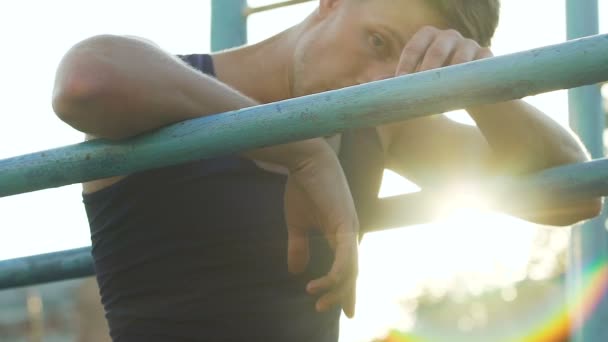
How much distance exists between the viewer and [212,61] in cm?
181

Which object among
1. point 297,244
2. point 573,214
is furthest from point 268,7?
point 297,244

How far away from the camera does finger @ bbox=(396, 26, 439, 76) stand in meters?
1.41

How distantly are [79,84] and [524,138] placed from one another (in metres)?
0.80

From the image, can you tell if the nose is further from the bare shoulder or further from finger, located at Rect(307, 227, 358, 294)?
finger, located at Rect(307, 227, 358, 294)

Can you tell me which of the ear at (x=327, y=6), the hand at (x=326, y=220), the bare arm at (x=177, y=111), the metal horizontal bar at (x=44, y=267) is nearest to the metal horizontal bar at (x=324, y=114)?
the bare arm at (x=177, y=111)

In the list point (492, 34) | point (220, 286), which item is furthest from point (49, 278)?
point (492, 34)

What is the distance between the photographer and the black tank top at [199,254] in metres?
1.65

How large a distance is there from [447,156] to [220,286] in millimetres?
542

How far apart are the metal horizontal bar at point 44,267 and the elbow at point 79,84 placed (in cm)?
52

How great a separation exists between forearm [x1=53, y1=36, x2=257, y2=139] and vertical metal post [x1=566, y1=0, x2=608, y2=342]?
77 centimetres

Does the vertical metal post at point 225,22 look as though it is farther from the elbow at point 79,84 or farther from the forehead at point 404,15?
the elbow at point 79,84

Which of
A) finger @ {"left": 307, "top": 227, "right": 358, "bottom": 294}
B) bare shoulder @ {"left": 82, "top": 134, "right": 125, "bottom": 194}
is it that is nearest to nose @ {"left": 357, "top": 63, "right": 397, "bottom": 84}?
bare shoulder @ {"left": 82, "top": 134, "right": 125, "bottom": 194}

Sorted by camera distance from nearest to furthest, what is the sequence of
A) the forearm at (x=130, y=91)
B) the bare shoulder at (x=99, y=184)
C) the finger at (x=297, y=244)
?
the forearm at (x=130, y=91) < the finger at (x=297, y=244) < the bare shoulder at (x=99, y=184)

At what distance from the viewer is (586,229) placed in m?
1.85
